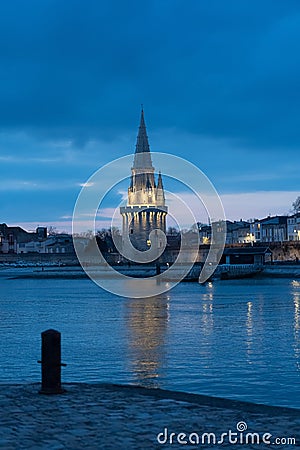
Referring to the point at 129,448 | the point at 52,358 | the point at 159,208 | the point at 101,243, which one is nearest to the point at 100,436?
the point at 129,448

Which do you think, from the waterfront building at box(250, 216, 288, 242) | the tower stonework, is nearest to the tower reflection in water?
the waterfront building at box(250, 216, 288, 242)

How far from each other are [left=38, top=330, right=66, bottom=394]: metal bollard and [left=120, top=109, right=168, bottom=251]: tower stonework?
151m

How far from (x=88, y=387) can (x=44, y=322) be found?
70.6 ft

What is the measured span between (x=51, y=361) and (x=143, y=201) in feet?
547

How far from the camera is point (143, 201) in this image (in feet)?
582

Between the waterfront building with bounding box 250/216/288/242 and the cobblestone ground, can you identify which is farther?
the waterfront building with bounding box 250/216/288/242

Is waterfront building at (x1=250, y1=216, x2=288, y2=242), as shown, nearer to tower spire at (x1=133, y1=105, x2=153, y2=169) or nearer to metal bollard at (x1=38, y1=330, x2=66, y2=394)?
tower spire at (x1=133, y1=105, x2=153, y2=169)

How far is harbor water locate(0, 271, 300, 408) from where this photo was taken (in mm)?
15633

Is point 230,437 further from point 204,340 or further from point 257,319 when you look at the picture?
point 257,319

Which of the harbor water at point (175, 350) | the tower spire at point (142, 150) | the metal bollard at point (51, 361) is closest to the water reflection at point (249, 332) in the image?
the harbor water at point (175, 350)

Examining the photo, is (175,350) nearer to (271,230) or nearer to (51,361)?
(51,361)

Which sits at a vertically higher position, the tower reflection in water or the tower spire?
the tower spire

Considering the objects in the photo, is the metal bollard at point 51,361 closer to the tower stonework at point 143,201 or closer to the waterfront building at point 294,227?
the waterfront building at point 294,227

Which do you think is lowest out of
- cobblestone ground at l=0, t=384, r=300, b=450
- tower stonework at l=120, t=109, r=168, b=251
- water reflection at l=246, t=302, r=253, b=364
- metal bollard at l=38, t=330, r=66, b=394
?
water reflection at l=246, t=302, r=253, b=364
